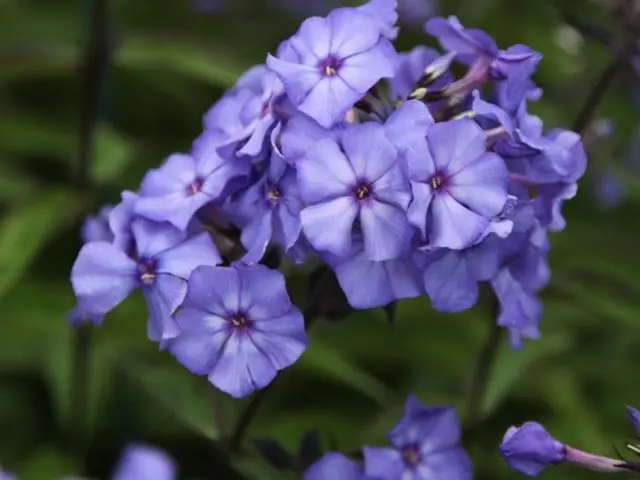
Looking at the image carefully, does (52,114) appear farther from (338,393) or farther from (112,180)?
(338,393)

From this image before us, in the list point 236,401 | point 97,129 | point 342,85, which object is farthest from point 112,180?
point 342,85

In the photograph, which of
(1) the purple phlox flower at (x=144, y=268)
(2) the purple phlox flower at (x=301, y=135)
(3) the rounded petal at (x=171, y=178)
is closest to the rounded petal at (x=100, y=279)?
(1) the purple phlox flower at (x=144, y=268)

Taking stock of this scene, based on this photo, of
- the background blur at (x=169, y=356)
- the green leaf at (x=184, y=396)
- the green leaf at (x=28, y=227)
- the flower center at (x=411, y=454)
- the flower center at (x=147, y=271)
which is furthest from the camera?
the background blur at (x=169, y=356)

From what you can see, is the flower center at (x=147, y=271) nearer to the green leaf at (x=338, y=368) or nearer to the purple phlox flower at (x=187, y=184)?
the purple phlox flower at (x=187, y=184)

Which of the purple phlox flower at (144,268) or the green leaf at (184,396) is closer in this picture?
the purple phlox flower at (144,268)

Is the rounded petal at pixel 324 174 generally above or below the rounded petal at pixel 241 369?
above

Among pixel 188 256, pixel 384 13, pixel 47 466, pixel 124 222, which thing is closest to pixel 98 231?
pixel 124 222

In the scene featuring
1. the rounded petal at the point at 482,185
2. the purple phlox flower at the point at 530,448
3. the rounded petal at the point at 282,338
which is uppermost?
the rounded petal at the point at 482,185
